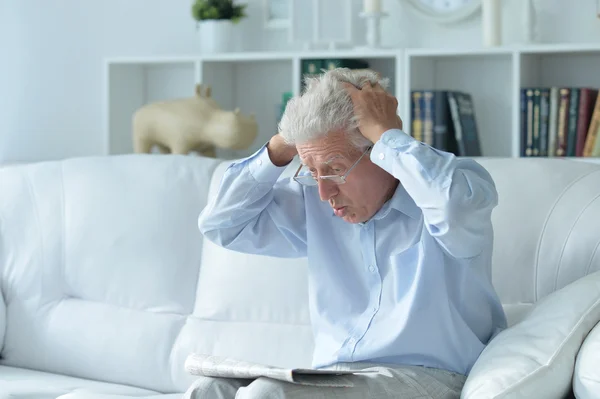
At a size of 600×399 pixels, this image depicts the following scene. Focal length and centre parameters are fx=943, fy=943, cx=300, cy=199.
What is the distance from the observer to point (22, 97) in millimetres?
3545

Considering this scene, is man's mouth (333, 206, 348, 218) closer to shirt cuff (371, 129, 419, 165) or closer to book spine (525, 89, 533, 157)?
shirt cuff (371, 129, 419, 165)

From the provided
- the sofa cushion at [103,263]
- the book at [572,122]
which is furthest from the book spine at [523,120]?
the sofa cushion at [103,263]

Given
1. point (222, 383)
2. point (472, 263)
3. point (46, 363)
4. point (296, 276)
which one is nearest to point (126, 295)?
point (46, 363)

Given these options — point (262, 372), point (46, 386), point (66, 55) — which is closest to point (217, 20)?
point (66, 55)

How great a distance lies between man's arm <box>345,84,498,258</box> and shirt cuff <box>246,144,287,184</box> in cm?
28

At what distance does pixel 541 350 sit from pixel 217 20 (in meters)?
1.88

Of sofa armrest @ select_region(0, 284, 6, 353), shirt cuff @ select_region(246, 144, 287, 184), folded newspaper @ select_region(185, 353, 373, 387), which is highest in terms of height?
shirt cuff @ select_region(246, 144, 287, 184)

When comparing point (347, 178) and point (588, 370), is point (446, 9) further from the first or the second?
point (588, 370)

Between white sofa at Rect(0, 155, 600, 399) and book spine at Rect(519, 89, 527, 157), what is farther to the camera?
book spine at Rect(519, 89, 527, 157)

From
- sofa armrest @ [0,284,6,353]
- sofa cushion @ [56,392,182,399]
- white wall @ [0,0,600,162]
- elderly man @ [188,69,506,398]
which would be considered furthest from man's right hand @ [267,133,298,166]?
white wall @ [0,0,600,162]

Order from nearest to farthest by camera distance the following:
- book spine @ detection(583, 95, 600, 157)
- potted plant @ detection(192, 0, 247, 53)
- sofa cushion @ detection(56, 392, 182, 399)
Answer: sofa cushion @ detection(56, 392, 182, 399) < book spine @ detection(583, 95, 600, 157) < potted plant @ detection(192, 0, 247, 53)

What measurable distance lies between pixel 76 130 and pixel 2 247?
1.02 m

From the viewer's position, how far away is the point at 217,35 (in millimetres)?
3146

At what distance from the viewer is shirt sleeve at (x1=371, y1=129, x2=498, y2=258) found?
163cm
